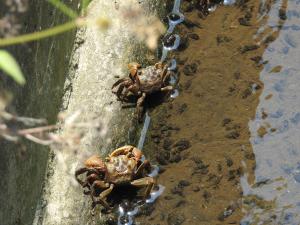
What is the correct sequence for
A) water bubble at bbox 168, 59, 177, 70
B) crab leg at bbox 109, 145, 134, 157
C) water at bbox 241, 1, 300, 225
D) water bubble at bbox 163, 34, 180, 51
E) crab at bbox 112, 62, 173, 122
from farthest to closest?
water bubble at bbox 163, 34, 180, 51
water bubble at bbox 168, 59, 177, 70
crab at bbox 112, 62, 173, 122
crab leg at bbox 109, 145, 134, 157
water at bbox 241, 1, 300, 225

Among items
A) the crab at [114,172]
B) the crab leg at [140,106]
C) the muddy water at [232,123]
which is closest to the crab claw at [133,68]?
the crab leg at [140,106]

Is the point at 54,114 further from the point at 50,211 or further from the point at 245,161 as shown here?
the point at 245,161

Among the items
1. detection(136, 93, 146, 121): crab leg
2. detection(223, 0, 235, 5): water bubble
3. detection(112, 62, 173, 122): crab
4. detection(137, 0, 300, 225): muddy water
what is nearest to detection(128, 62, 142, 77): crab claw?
detection(112, 62, 173, 122): crab

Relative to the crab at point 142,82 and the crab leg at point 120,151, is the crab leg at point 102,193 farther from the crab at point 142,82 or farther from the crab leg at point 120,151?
the crab at point 142,82

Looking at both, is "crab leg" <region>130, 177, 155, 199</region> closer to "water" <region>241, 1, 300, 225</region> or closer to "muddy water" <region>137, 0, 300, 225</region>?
"muddy water" <region>137, 0, 300, 225</region>

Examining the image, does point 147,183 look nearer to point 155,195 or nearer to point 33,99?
point 155,195

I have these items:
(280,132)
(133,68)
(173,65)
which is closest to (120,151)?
(133,68)
